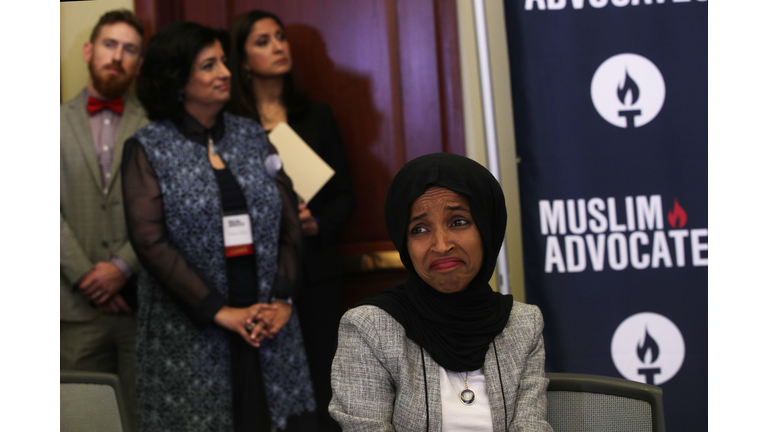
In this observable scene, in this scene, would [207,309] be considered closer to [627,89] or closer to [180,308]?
[180,308]

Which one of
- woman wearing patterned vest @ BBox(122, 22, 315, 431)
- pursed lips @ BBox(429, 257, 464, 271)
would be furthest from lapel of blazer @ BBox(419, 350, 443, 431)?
woman wearing patterned vest @ BBox(122, 22, 315, 431)

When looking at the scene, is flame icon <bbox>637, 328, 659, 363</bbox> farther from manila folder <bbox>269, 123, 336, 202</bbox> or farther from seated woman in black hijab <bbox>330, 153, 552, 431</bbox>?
manila folder <bbox>269, 123, 336, 202</bbox>

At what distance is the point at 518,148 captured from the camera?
2.20 metres

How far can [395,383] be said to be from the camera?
1.15 metres

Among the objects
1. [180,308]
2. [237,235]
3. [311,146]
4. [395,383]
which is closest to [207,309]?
[180,308]

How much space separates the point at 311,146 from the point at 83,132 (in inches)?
31.9

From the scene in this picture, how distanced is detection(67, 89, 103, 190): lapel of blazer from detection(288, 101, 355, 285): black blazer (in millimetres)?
703

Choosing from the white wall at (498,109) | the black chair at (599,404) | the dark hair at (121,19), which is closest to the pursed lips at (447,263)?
the black chair at (599,404)

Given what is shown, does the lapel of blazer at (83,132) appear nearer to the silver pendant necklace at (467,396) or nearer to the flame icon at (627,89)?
the silver pendant necklace at (467,396)

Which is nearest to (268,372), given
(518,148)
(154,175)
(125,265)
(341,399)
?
(125,265)

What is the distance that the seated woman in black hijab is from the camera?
112cm

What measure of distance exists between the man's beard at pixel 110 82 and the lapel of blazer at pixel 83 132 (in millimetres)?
64

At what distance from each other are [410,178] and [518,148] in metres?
1.16
